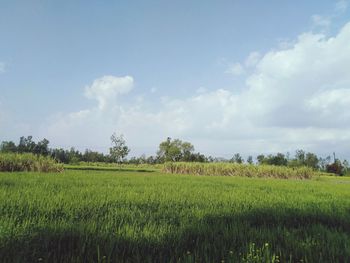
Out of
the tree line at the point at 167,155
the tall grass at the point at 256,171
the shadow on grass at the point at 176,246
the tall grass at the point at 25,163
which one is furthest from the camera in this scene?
the tree line at the point at 167,155

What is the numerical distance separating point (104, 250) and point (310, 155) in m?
95.1

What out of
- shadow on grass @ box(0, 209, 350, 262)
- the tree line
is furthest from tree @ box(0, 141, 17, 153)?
shadow on grass @ box(0, 209, 350, 262)

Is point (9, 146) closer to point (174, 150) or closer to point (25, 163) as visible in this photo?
point (174, 150)

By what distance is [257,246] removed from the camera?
3.01m

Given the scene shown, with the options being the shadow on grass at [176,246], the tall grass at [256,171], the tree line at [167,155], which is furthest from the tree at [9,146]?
the shadow on grass at [176,246]

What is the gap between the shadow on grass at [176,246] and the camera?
8.30 ft

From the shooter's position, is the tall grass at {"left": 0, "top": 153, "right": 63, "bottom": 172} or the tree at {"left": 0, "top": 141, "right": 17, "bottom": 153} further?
the tree at {"left": 0, "top": 141, "right": 17, "bottom": 153}

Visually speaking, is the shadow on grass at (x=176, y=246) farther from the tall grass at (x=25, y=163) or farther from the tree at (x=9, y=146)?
the tree at (x=9, y=146)

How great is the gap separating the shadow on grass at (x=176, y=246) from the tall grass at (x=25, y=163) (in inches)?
635

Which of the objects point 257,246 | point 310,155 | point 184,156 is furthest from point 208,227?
point 310,155

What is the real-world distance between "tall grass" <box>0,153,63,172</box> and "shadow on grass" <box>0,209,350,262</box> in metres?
16.1

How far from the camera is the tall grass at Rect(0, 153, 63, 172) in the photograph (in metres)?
16.9

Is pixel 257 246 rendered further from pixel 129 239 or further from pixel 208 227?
pixel 129 239

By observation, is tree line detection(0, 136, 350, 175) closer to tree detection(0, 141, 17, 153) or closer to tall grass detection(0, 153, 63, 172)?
tree detection(0, 141, 17, 153)
